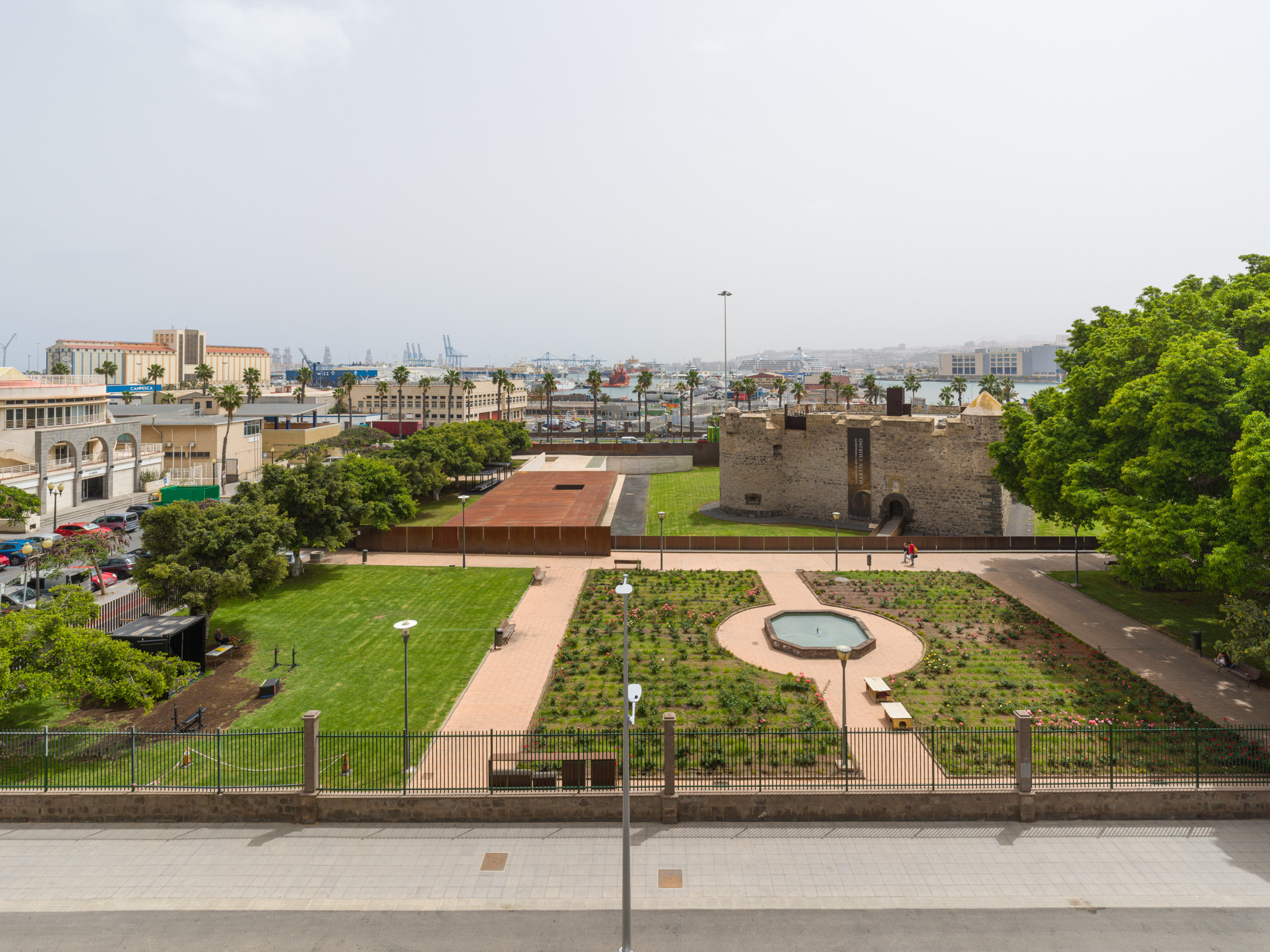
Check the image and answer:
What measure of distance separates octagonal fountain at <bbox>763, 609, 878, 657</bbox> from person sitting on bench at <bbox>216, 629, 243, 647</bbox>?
18.9 metres

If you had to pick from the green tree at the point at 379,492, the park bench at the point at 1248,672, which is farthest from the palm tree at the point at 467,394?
the park bench at the point at 1248,672

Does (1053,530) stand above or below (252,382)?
below

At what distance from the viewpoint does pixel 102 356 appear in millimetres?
172875

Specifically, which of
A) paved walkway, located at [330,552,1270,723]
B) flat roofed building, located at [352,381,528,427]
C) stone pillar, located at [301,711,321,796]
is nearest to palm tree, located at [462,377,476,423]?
flat roofed building, located at [352,381,528,427]

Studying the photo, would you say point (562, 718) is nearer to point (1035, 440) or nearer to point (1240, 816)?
point (1240, 816)

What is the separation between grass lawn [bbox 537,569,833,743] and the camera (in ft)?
67.6

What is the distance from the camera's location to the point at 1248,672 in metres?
23.3

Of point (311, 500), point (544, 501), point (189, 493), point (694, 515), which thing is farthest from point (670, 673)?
point (189, 493)

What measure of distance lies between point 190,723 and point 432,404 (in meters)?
118

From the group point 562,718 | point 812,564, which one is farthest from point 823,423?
point 562,718

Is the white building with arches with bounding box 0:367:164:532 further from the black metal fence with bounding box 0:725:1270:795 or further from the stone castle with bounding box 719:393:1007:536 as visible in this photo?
the stone castle with bounding box 719:393:1007:536

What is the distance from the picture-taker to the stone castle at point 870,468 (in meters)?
43.7

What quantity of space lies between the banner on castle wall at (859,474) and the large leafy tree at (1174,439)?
14.3m

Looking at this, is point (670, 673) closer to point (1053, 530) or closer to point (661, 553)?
point (661, 553)
